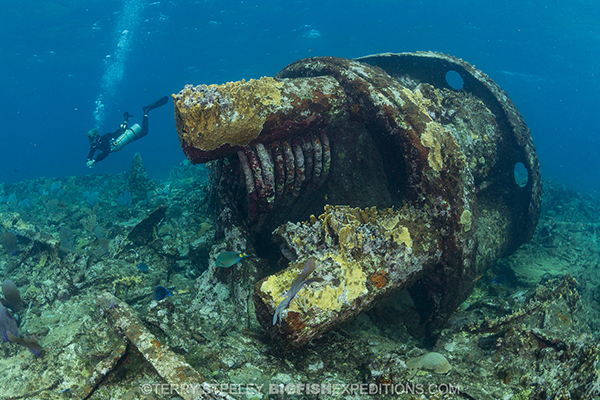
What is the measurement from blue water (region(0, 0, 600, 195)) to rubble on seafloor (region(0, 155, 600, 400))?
2762cm

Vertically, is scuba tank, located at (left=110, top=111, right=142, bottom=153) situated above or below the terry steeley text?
below

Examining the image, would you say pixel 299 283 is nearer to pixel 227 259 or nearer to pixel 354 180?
pixel 227 259

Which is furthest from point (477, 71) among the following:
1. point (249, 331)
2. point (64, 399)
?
point (64, 399)

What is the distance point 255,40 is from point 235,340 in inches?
2022

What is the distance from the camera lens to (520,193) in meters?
5.20

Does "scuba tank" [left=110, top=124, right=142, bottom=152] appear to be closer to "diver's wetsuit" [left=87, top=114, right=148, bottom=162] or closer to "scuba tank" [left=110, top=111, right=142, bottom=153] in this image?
"scuba tank" [left=110, top=111, right=142, bottom=153]

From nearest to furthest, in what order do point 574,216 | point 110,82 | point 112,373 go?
point 112,373
point 574,216
point 110,82

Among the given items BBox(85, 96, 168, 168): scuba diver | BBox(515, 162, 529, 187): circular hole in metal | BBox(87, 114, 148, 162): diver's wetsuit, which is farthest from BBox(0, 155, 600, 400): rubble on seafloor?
BBox(87, 114, 148, 162): diver's wetsuit

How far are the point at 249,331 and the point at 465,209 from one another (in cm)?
274

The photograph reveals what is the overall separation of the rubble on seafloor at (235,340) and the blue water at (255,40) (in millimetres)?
27622

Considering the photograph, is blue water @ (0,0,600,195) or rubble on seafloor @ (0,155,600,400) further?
blue water @ (0,0,600,195)

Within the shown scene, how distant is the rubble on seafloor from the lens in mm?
2309

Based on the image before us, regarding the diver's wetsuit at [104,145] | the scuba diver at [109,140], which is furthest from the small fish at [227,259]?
the diver's wetsuit at [104,145]

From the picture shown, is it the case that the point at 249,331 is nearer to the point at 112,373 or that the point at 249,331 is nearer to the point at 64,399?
the point at 112,373
